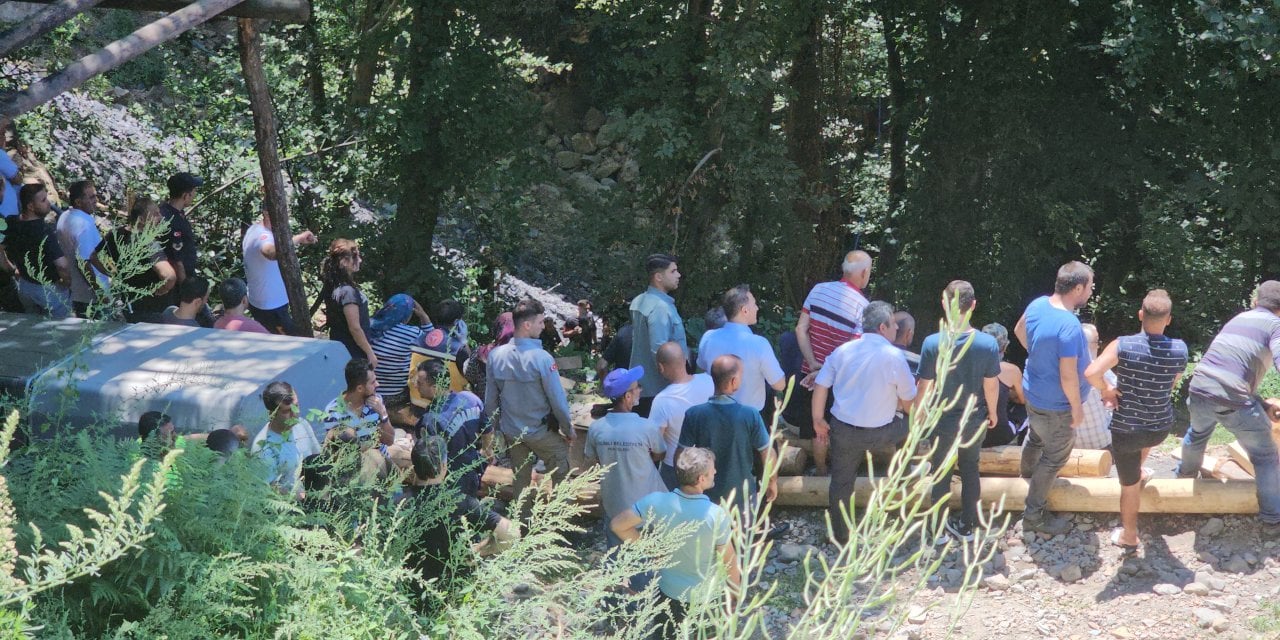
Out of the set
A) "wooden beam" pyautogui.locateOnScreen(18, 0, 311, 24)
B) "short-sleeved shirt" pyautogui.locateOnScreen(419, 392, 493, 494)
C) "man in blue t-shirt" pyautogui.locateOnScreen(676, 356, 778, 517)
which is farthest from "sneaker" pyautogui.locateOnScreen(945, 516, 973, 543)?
"wooden beam" pyautogui.locateOnScreen(18, 0, 311, 24)

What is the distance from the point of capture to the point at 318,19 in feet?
40.3

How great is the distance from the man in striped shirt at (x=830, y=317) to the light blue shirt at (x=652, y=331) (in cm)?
80

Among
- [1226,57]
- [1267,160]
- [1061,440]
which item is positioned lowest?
[1061,440]

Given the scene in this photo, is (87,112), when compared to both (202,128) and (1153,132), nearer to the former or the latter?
(202,128)

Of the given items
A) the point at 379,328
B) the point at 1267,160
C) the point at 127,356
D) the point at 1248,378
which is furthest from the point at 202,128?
the point at 1267,160

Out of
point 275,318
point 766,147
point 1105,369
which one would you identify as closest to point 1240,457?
point 1105,369

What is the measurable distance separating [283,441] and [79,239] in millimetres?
4223

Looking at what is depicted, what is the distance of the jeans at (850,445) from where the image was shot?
6.37 meters

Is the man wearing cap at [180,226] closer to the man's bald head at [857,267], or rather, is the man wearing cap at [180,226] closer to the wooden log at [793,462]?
the wooden log at [793,462]

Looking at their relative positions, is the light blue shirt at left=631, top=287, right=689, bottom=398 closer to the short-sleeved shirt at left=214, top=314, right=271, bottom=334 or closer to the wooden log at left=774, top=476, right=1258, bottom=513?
the wooden log at left=774, top=476, right=1258, bottom=513

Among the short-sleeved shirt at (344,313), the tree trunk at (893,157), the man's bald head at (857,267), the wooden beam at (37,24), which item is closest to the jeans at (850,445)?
the man's bald head at (857,267)

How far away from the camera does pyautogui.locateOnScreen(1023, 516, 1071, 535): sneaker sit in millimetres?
6832

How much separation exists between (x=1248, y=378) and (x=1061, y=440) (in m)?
1.05

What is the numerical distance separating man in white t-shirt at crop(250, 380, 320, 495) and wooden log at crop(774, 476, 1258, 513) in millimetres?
3174
